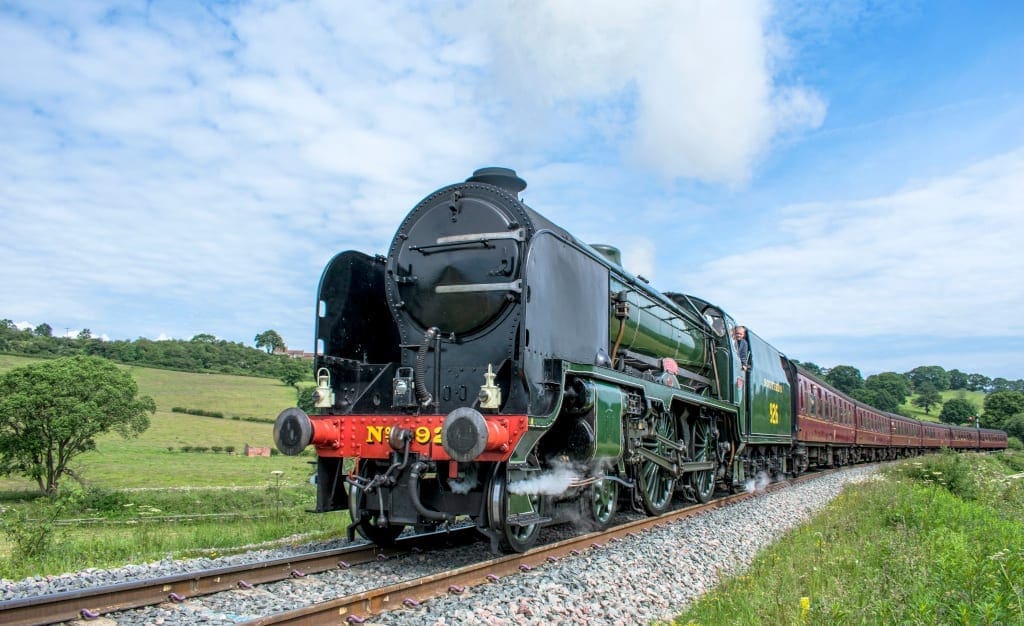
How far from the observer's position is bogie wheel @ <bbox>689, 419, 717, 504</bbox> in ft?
37.3

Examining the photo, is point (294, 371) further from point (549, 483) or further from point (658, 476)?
point (549, 483)

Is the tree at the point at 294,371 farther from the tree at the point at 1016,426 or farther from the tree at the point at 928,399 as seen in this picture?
the tree at the point at 928,399

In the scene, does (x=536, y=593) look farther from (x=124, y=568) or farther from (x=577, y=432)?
(x=124, y=568)

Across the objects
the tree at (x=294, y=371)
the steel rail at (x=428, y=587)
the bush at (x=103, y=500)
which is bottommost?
the bush at (x=103, y=500)

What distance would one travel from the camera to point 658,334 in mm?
10391

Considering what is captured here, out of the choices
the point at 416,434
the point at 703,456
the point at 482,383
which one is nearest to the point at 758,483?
the point at 703,456

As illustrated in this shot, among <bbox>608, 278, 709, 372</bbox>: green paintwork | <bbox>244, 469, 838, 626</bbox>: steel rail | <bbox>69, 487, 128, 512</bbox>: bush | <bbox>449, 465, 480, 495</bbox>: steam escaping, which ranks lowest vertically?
<bbox>69, 487, 128, 512</bbox>: bush

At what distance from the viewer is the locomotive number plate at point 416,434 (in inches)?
246

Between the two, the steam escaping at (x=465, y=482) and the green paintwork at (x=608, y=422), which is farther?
the green paintwork at (x=608, y=422)

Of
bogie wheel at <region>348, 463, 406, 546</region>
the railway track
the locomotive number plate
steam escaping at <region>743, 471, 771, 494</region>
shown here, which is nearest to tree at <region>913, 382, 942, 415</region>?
steam escaping at <region>743, 471, 771, 494</region>

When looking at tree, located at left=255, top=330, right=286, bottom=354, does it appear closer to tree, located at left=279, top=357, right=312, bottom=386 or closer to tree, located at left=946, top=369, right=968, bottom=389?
tree, located at left=279, top=357, right=312, bottom=386

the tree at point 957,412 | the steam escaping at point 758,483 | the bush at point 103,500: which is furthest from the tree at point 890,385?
the bush at point 103,500

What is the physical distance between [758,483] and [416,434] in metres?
10.7

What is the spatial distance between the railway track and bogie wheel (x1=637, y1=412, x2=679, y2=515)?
1895 millimetres
